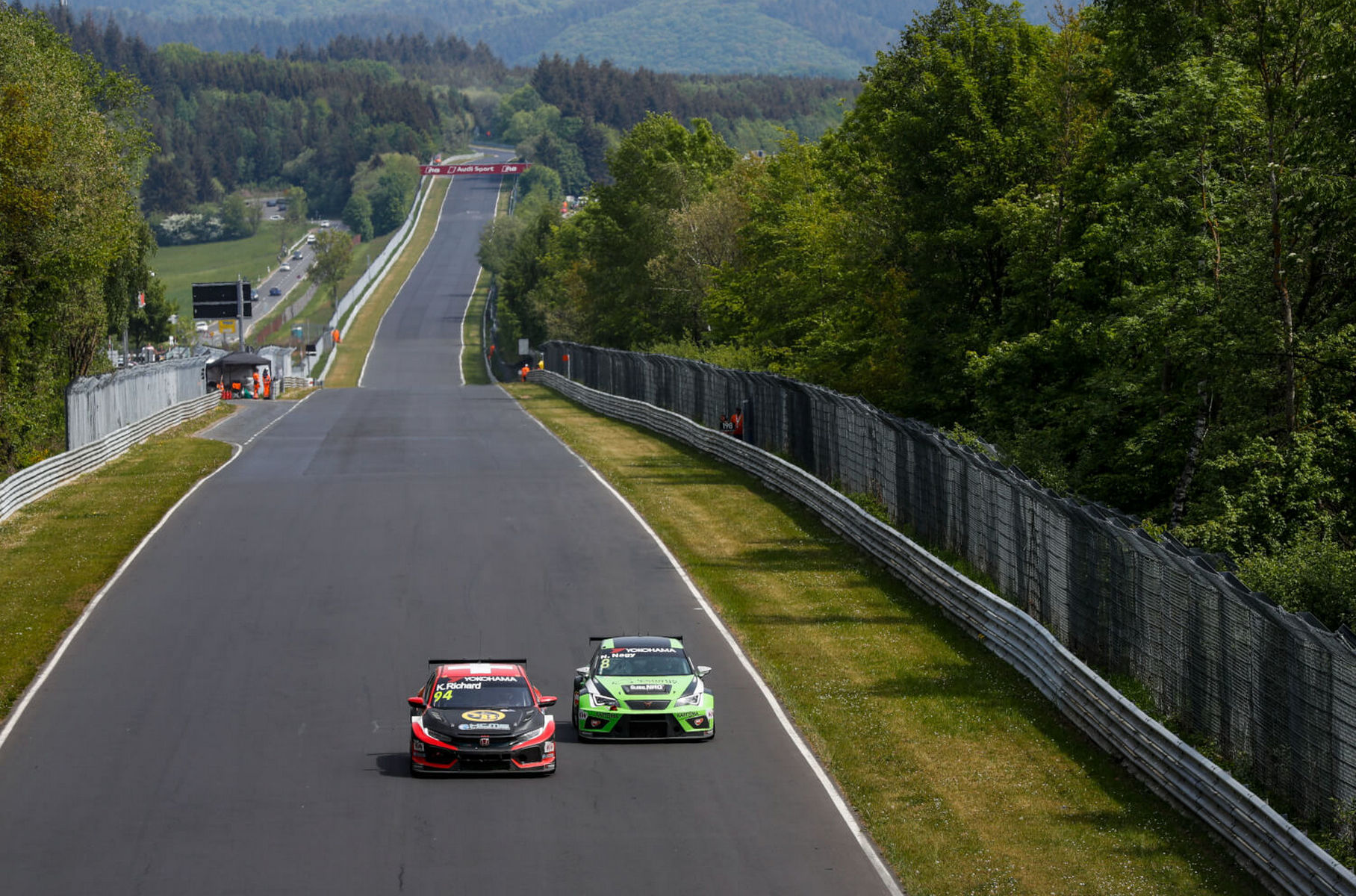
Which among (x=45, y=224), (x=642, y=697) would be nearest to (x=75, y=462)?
(x=45, y=224)

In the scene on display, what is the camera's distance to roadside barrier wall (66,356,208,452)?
46031 millimetres

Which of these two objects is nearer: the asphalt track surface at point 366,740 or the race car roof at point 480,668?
the asphalt track surface at point 366,740

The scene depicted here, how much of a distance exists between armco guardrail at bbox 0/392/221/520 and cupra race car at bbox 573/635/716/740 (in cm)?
2261

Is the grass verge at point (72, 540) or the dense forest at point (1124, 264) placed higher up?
the dense forest at point (1124, 264)

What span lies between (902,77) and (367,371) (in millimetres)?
80660

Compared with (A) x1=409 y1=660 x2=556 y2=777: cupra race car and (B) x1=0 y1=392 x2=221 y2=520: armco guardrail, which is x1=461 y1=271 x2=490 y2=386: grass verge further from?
(A) x1=409 y1=660 x2=556 y2=777: cupra race car

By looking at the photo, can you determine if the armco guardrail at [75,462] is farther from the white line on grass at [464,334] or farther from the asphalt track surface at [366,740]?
the white line on grass at [464,334]

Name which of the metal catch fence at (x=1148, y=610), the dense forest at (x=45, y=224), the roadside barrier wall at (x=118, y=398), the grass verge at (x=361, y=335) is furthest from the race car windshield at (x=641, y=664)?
the grass verge at (x=361, y=335)

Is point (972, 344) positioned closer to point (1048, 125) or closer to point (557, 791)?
point (1048, 125)

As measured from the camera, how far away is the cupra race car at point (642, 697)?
18.1 metres

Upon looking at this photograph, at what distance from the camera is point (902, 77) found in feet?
151

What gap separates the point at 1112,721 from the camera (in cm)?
1777

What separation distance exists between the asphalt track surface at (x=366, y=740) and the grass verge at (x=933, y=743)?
0.73 meters

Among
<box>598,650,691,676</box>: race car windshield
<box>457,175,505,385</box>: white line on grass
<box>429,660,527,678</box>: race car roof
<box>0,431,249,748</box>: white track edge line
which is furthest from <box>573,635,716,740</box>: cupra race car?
<box>457,175,505,385</box>: white line on grass
